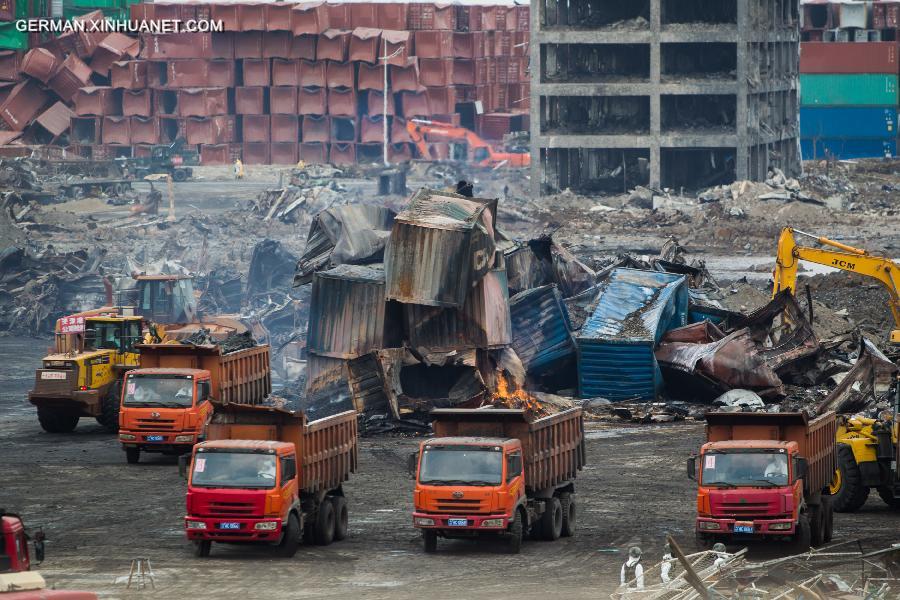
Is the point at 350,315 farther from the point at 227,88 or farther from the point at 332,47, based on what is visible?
the point at 227,88

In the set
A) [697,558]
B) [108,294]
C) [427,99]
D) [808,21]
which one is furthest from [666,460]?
[808,21]

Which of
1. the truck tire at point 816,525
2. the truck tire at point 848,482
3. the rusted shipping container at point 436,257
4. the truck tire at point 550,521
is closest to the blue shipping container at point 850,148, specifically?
the rusted shipping container at point 436,257

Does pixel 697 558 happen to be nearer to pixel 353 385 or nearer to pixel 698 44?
pixel 353 385

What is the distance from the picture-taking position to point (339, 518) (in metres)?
27.1

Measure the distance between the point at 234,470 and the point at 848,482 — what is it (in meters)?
11.6

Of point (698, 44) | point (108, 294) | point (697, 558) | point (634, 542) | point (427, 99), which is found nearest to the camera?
point (697, 558)

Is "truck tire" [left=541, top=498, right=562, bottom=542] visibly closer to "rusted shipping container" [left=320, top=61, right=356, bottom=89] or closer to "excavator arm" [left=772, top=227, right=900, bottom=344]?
"excavator arm" [left=772, top=227, right=900, bottom=344]

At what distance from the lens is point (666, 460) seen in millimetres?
Answer: 35969

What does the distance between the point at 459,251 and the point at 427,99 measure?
7949cm

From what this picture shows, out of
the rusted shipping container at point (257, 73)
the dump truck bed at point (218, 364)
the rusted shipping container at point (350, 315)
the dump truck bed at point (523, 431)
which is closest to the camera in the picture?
the dump truck bed at point (523, 431)

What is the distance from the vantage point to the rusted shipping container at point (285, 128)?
11431cm

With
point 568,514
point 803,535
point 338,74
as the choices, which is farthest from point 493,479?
point 338,74

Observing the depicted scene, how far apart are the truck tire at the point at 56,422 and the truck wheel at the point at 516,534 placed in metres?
17.6

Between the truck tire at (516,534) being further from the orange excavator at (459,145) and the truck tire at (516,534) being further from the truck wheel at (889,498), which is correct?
the orange excavator at (459,145)
